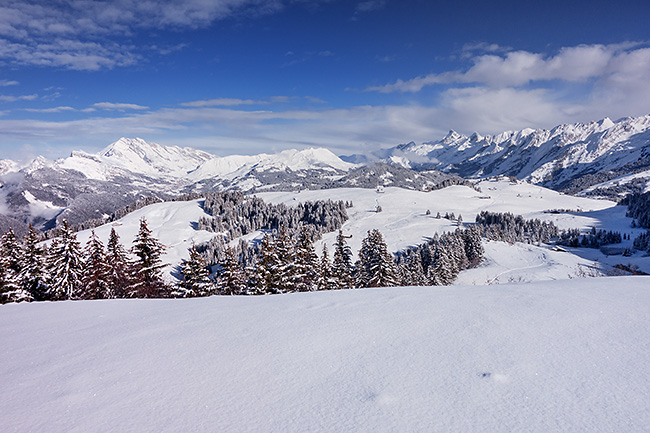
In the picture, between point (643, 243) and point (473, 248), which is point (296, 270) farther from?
point (643, 243)

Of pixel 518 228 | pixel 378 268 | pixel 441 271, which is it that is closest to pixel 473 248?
pixel 441 271

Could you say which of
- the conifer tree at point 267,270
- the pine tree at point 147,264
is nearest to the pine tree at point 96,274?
the pine tree at point 147,264

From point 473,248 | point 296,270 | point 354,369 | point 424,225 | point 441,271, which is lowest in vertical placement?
point 473,248

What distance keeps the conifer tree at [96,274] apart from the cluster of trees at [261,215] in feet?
330

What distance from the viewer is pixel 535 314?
752 centimetres

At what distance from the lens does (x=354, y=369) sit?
550 cm

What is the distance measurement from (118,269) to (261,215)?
124 m

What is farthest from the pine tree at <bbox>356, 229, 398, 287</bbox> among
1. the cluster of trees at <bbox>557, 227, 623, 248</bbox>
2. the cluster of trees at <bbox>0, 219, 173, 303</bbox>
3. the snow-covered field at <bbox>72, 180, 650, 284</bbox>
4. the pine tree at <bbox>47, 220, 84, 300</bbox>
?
the cluster of trees at <bbox>557, 227, 623, 248</bbox>

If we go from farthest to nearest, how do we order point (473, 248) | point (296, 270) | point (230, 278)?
point (473, 248), point (296, 270), point (230, 278)

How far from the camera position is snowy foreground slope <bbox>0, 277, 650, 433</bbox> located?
13.7 ft

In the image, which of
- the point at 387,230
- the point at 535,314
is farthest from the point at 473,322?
the point at 387,230

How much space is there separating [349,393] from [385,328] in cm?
274

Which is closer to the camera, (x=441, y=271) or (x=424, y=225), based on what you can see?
(x=441, y=271)

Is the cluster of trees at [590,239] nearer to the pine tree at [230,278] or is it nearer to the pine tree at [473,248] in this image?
the pine tree at [473,248]
